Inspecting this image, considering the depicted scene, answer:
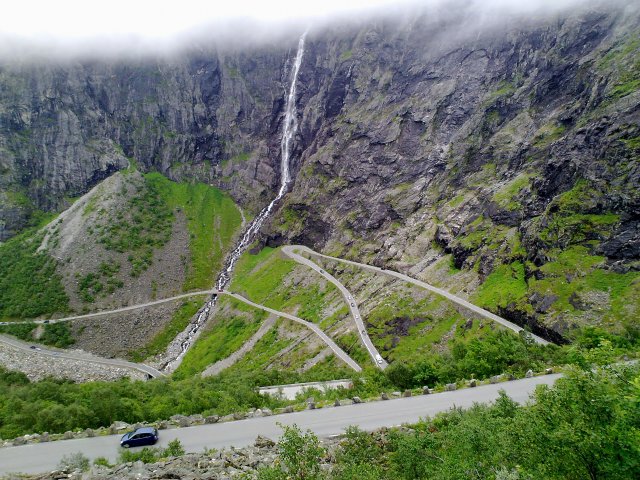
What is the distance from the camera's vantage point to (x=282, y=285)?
108125 mm

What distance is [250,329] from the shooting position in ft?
313

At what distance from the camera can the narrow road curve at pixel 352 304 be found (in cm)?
6469

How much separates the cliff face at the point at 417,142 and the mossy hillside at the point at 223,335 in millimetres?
31060

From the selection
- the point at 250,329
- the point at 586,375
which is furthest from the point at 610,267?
the point at 250,329

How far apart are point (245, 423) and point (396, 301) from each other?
53157 mm

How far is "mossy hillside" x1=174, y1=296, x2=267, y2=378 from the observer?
89.9m

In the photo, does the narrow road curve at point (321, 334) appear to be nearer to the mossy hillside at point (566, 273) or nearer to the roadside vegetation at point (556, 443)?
the mossy hillside at point (566, 273)

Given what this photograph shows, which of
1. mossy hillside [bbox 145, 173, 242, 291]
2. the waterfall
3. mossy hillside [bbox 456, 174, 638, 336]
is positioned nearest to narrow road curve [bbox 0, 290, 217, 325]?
mossy hillside [bbox 145, 173, 242, 291]

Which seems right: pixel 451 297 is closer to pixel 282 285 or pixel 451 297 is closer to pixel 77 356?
pixel 282 285

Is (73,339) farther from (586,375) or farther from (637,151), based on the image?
(637,151)

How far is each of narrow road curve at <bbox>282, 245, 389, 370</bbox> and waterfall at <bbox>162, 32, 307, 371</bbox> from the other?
23.4m

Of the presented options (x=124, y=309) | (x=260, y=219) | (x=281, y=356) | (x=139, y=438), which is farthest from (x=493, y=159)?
(x=124, y=309)

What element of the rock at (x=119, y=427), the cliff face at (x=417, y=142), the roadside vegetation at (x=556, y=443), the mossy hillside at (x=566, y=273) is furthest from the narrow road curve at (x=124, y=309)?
the roadside vegetation at (x=556, y=443)

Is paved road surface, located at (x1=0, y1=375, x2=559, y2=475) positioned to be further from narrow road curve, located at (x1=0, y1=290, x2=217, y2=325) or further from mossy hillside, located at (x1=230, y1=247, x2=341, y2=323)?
narrow road curve, located at (x1=0, y1=290, x2=217, y2=325)
